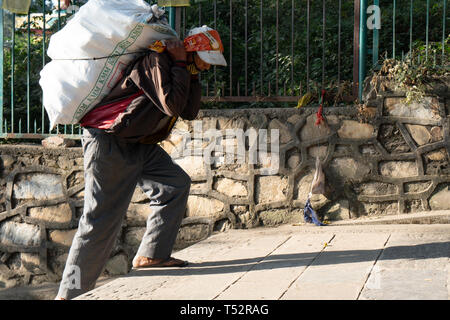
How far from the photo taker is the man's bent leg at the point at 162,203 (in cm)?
365

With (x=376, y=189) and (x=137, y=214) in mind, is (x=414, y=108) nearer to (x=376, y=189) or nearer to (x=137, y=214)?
(x=376, y=189)

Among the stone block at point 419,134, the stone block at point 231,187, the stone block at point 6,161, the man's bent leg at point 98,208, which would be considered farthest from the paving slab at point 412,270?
the stone block at point 6,161

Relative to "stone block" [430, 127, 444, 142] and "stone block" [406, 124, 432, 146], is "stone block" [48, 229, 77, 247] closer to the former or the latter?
"stone block" [406, 124, 432, 146]

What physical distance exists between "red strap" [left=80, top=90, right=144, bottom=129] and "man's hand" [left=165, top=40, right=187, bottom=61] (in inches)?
11.4

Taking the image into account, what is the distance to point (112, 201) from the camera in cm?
341

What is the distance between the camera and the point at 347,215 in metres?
4.77

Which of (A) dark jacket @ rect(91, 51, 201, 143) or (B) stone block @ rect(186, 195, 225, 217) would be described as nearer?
(A) dark jacket @ rect(91, 51, 201, 143)

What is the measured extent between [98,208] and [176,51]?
3.37ft

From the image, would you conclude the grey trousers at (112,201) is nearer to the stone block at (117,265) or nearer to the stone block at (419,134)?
the stone block at (117,265)

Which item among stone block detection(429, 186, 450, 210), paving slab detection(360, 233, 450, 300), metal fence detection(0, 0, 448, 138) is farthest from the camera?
metal fence detection(0, 0, 448, 138)

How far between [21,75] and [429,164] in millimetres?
4779

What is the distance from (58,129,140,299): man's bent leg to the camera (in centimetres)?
332

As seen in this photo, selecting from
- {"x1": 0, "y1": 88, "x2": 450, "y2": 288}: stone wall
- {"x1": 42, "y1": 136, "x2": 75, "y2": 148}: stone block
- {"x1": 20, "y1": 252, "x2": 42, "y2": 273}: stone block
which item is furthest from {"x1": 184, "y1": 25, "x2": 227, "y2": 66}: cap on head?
{"x1": 20, "y1": 252, "x2": 42, "y2": 273}: stone block

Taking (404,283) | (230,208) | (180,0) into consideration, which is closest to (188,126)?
(230,208)
